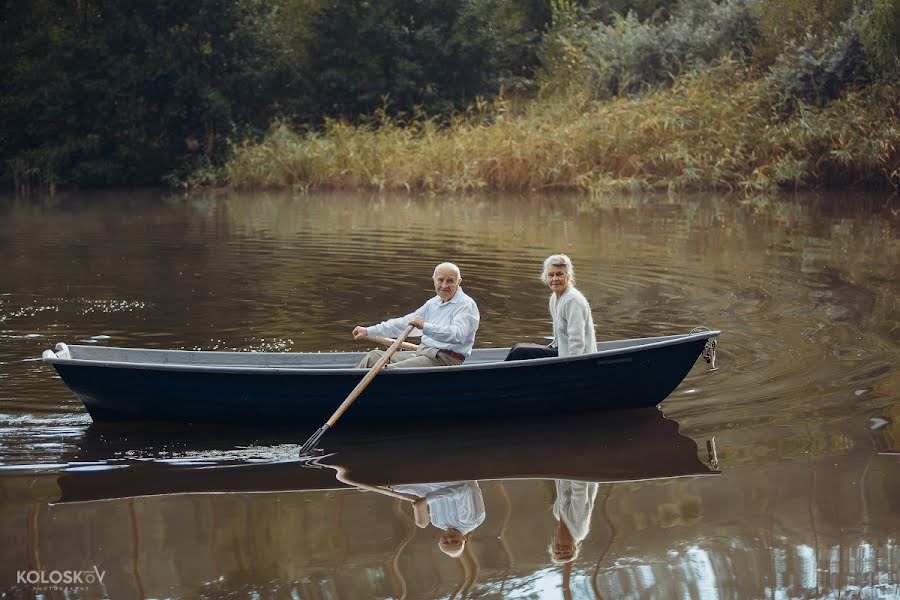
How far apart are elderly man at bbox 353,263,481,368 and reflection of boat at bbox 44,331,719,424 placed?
25cm

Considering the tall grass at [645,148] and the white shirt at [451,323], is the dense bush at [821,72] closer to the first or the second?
the tall grass at [645,148]

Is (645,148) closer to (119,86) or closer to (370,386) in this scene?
(119,86)

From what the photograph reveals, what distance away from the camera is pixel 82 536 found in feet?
15.2

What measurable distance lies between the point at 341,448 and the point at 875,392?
3.20m

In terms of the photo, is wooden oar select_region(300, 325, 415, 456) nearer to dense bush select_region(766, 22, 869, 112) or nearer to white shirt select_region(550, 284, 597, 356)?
white shirt select_region(550, 284, 597, 356)

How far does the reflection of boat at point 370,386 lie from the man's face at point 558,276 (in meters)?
0.43

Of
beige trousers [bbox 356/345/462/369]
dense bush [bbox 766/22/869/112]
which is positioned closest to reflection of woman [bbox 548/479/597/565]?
beige trousers [bbox 356/345/462/369]

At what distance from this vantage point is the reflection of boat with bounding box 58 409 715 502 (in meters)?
5.33

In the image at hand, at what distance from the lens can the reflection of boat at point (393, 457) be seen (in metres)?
5.33

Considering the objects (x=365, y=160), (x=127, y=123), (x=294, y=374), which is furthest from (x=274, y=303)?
(x=127, y=123)

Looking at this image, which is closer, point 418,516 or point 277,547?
point 277,547

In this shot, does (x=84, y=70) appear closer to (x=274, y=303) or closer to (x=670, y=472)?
(x=274, y=303)

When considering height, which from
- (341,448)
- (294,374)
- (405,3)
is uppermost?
(405,3)

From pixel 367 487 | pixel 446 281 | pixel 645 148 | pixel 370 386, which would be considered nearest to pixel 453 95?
pixel 645 148
